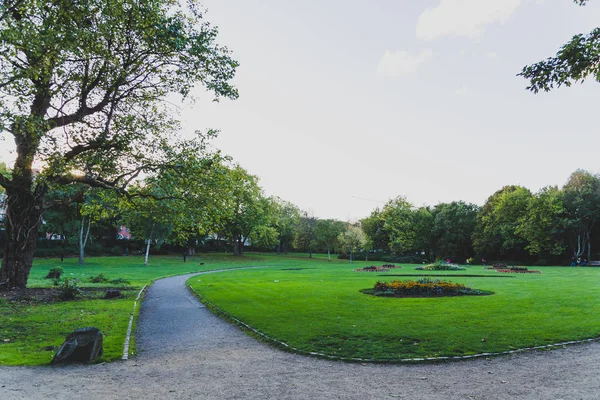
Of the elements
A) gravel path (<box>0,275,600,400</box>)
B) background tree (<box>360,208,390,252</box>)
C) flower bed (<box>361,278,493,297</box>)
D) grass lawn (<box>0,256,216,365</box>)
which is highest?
background tree (<box>360,208,390,252</box>)

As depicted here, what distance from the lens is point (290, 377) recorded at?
22.0 ft

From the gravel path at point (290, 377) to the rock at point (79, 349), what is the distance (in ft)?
1.01

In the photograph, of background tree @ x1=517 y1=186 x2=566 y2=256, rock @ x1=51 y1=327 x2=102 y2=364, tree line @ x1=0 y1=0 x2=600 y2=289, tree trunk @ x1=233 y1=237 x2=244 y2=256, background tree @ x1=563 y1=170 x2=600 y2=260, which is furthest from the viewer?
tree trunk @ x1=233 y1=237 x2=244 y2=256

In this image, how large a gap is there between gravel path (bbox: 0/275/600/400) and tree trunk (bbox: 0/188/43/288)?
1154 cm

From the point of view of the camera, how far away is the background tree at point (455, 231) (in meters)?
66.4

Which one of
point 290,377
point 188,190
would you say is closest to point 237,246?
point 188,190

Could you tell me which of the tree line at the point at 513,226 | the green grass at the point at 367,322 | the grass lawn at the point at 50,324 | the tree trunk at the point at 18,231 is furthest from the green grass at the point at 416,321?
the tree line at the point at 513,226

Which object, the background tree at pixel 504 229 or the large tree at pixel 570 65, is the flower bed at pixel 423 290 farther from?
the background tree at pixel 504 229

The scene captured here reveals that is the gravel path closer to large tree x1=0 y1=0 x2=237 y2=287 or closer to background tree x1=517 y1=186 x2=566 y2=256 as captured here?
large tree x1=0 y1=0 x2=237 y2=287

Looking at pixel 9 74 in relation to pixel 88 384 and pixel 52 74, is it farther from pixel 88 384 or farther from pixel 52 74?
pixel 88 384

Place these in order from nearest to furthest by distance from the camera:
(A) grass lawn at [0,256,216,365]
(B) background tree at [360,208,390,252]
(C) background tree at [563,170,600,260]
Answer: (A) grass lawn at [0,256,216,365] → (C) background tree at [563,170,600,260] → (B) background tree at [360,208,390,252]

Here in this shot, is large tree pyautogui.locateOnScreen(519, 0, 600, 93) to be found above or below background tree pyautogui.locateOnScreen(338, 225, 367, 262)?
above

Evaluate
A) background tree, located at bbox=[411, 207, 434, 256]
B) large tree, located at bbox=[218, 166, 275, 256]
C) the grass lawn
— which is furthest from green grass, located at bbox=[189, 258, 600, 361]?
background tree, located at bbox=[411, 207, 434, 256]

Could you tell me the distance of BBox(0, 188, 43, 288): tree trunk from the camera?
55.1ft
